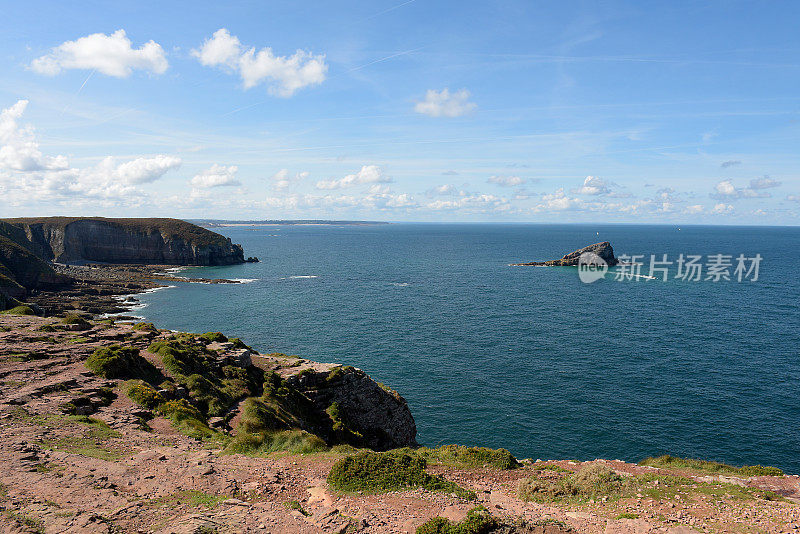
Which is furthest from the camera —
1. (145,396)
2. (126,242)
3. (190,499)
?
(126,242)

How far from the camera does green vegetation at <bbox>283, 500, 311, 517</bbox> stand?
18469 mm

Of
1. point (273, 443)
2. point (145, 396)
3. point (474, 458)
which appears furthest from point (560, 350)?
point (145, 396)

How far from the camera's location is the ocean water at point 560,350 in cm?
4588

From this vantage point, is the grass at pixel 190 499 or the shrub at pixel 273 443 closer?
the grass at pixel 190 499

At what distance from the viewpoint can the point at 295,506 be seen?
62.1ft

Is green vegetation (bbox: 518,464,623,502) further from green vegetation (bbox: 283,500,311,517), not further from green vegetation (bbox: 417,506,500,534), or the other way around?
green vegetation (bbox: 283,500,311,517)

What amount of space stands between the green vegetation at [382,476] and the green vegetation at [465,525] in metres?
2.73

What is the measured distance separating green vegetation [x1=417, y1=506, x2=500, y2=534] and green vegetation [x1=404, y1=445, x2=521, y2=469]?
6.93m

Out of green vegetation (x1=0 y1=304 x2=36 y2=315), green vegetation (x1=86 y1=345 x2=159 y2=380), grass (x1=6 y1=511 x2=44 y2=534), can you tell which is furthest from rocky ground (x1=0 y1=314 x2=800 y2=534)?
green vegetation (x1=0 y1=304 x2=36 y2=315)

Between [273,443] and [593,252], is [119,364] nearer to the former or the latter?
[273,443]

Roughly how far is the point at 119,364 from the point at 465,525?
32948 mm

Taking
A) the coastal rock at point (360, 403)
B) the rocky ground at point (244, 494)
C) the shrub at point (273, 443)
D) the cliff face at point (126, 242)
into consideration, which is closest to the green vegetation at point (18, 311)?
the rocky ground at point (244, 494)

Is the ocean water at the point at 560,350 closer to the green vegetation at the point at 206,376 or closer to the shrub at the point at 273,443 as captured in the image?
the green vegetation at the point at 206,376

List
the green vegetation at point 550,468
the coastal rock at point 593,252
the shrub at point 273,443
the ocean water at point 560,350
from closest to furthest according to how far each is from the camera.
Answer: the green vegetation at point 550,468, the shrub at point 273,443, the ocean water at point 560,350, the coastal rock at point 593,252
